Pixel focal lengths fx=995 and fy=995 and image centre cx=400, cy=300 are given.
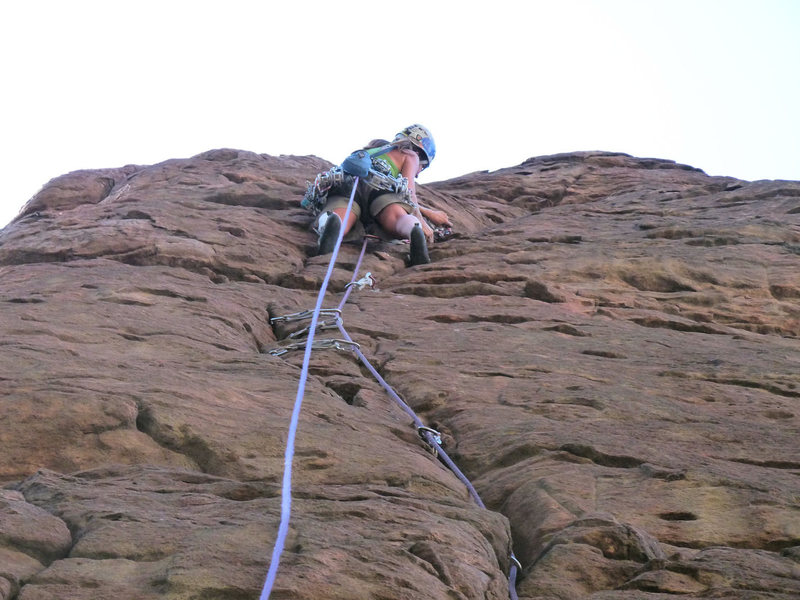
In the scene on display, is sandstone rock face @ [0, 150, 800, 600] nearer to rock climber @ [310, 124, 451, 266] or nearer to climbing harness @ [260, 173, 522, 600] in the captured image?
climbing harness @ [260, 173, 522, 600]

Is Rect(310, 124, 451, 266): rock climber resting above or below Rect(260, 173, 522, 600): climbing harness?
above

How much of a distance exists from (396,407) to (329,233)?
4049mm

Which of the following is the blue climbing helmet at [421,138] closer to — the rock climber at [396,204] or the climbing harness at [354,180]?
the rock climber at [396,204]

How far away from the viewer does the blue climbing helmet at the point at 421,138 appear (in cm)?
1173

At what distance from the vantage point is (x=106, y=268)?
820cm

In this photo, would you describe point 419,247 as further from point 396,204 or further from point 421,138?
point 421,138

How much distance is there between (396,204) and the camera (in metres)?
10.6

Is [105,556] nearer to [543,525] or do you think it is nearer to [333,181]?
[543,525]

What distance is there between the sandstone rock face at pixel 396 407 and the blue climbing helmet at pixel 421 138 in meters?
1.21

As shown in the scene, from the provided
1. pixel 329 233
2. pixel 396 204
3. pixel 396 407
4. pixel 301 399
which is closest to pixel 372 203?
pixel 396 204

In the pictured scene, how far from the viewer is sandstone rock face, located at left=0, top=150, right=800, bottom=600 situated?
3.75 meters

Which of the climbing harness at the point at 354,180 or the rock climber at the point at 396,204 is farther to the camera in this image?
the climbing harness at the point at 354,180

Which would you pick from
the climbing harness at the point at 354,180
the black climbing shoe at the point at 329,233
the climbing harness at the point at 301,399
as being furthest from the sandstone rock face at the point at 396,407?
the climbing harness at the point at 354,180

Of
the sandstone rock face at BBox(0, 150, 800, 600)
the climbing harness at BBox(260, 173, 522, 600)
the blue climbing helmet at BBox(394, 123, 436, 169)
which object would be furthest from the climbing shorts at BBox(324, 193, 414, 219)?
the blue climbing helmet at BBox(394, 123, 436, 169)
